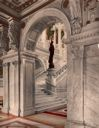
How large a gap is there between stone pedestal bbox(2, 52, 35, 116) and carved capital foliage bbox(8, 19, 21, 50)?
0.46m

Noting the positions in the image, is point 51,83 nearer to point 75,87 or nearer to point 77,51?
point 75,87

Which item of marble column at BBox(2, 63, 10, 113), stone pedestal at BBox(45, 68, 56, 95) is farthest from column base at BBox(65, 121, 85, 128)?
stone pedestal at BBox(45, 68, 56, 95)

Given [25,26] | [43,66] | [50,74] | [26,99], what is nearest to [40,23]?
[25,26]

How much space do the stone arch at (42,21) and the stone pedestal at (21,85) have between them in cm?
82

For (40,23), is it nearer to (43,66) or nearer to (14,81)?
(14,81)

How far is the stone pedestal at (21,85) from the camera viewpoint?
381 inches

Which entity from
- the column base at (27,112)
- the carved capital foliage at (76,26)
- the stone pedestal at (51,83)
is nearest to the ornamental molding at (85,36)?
the carved capital foliage at (76,26)

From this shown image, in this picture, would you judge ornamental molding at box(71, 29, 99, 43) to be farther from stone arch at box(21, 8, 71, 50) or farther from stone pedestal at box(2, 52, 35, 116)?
stone pedestal at box(2, 52, 35, 116)

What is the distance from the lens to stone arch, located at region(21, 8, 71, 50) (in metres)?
7.36

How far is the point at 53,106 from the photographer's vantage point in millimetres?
12102

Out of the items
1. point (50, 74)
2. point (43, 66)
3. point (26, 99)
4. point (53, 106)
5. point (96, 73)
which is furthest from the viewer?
point (43, 66)

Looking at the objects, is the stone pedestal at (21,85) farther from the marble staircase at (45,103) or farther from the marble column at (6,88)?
the marble staircase at (45,103)

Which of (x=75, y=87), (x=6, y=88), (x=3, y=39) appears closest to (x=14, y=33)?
(x=3, y=39)

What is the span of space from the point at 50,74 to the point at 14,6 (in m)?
7.80
